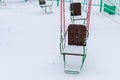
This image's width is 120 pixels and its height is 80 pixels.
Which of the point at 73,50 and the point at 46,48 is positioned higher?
the point at 73,50

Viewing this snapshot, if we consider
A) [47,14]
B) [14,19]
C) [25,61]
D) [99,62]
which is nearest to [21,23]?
[14,19]

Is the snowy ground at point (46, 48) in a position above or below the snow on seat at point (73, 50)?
below

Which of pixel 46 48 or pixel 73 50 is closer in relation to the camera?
pixel 73 50

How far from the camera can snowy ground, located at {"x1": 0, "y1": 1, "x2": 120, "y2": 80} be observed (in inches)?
165

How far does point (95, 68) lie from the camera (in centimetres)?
437

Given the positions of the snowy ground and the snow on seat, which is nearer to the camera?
the snow on seat

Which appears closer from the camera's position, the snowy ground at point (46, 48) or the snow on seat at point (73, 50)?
the snow on seat at point (73, 50)

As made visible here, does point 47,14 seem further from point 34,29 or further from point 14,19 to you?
point 34,29

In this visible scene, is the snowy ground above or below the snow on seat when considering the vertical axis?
below

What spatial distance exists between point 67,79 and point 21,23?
401 cm

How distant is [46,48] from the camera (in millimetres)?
5395

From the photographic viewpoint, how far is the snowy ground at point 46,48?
4.19 meters

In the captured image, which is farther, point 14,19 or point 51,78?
point 14,19

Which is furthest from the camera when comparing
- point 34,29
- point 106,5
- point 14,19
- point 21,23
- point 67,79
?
point 106,5
